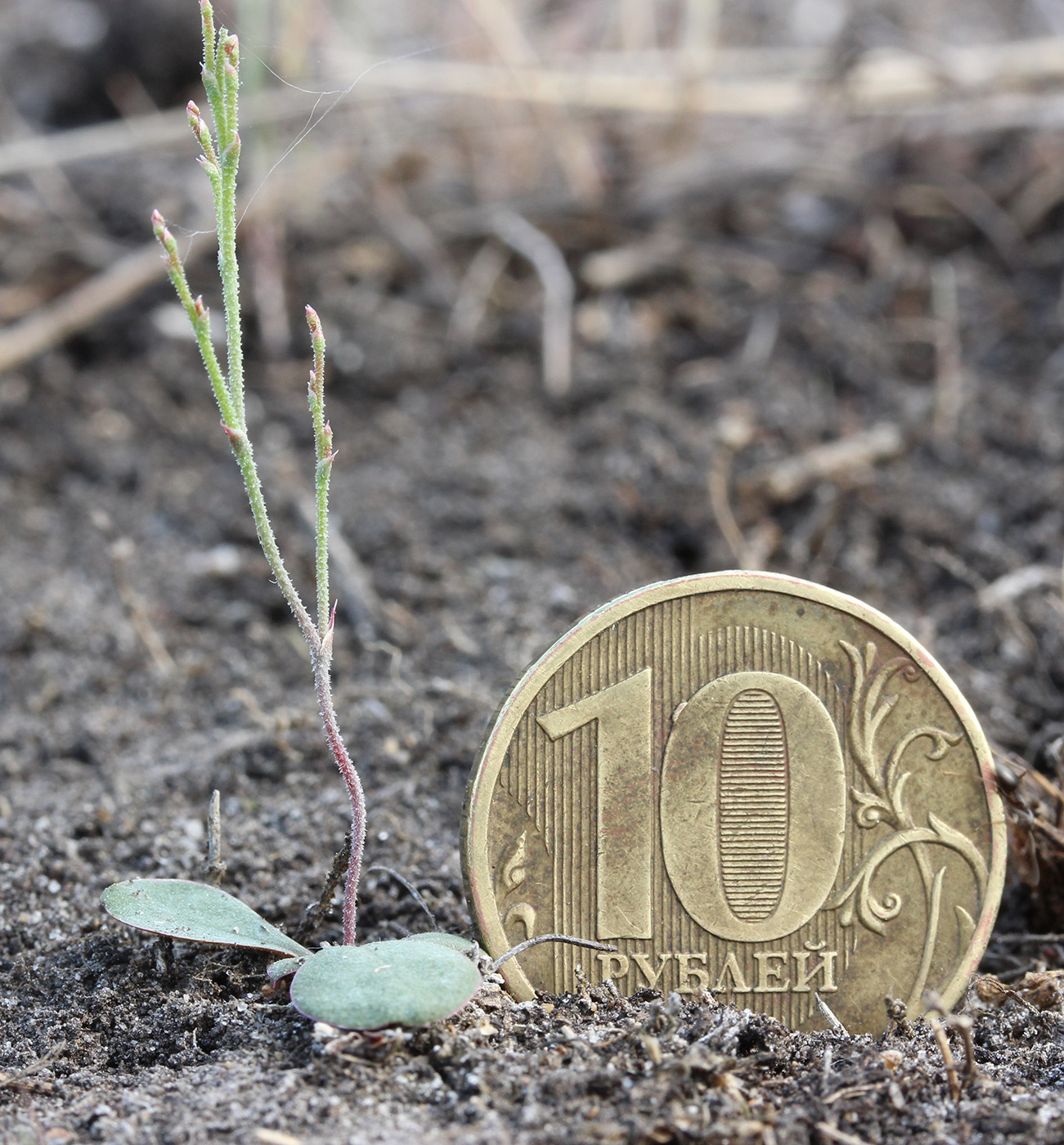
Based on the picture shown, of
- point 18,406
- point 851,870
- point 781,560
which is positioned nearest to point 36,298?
point 18,406

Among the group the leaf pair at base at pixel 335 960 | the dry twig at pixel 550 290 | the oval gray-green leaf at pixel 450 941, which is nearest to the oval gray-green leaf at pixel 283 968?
the leaf pair at base at pixel 335 960

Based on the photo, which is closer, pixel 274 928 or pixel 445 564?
pixel 274 928

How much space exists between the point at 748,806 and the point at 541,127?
247 centimetres

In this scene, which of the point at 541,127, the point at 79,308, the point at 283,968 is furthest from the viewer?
the point at 541,127

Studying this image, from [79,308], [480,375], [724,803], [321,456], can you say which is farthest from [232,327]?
[79,308]

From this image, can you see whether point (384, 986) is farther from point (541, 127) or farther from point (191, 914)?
point (541, 127)

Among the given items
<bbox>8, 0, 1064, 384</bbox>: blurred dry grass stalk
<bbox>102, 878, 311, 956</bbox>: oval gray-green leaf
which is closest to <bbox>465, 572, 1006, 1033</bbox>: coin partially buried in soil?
<bbox>102, 878, 311, 956</bbox>: oval gray-green leaf

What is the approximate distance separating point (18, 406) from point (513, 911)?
7.44ft

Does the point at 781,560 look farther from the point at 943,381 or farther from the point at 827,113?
the point at 827,113

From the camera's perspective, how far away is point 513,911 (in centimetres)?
126

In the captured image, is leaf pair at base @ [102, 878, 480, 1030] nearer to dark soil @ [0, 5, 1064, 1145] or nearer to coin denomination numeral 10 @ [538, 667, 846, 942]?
dark soil @ [0, 5, 1064, 1145]

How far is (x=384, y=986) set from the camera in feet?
3.59

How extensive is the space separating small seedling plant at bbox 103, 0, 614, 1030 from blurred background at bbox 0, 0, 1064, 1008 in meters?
0.35

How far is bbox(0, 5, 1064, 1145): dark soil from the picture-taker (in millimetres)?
1115
